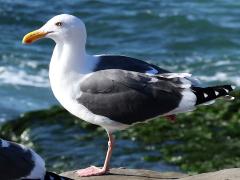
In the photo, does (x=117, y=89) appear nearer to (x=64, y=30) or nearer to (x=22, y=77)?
(x=64, y=30)

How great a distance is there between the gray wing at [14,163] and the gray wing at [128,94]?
2.78ft

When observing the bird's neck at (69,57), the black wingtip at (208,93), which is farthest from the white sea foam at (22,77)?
the black wingtip at (208,93)

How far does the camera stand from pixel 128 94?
242 inches

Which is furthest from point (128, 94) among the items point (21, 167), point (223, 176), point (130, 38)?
point (130, 38)

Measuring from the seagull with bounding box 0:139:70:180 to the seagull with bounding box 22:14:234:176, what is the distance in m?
0.83

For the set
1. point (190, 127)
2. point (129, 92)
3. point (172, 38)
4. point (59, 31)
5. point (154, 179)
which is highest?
point (59, 31)

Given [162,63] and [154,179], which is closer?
[154,179]

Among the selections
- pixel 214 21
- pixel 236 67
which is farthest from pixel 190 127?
pixel 214 21

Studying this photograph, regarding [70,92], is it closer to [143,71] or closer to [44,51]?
[143,71]

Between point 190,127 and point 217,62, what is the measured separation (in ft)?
19.6

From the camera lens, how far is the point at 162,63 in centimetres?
1581

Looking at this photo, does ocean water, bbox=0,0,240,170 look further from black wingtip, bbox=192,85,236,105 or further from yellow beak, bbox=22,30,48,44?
black wingtip, bbox=192,85,236,105

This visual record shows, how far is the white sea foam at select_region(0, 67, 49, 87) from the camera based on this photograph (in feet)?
47.4

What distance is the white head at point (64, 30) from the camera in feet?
20.5
